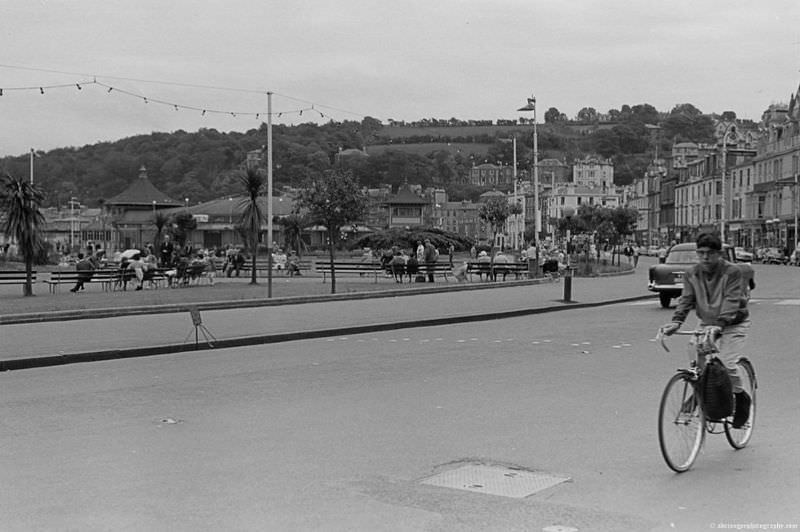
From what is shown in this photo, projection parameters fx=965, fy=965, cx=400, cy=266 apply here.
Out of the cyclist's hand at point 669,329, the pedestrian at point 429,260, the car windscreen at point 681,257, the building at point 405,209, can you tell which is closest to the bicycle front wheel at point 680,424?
the cyclist's hand at point 669,329

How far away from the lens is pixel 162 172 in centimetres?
11738

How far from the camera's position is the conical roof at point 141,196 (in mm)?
102562

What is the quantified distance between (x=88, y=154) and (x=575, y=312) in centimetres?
9976

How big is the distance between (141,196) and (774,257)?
2501 inches

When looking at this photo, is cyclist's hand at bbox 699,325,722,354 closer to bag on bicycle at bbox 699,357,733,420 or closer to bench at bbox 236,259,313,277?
bag on bicycle at bbox 699,357,733,420

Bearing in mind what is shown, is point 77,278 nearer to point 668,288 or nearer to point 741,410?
point 668,288

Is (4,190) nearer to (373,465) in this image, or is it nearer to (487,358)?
(487,358)

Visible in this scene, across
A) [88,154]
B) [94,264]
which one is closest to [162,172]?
[88,154]

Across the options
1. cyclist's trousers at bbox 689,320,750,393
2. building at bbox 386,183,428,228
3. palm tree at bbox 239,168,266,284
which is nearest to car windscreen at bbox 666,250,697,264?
palm tree at bbox 239,168,266,284

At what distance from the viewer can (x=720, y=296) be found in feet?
26.1

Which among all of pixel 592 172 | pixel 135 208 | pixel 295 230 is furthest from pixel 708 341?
pixel 592 172

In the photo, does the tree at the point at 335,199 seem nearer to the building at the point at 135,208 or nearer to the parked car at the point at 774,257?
the parked car at the point at 774,257

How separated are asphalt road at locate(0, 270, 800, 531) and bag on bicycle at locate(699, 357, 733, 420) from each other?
1.63ft

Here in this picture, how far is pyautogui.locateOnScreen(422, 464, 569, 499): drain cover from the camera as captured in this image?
7.10m
